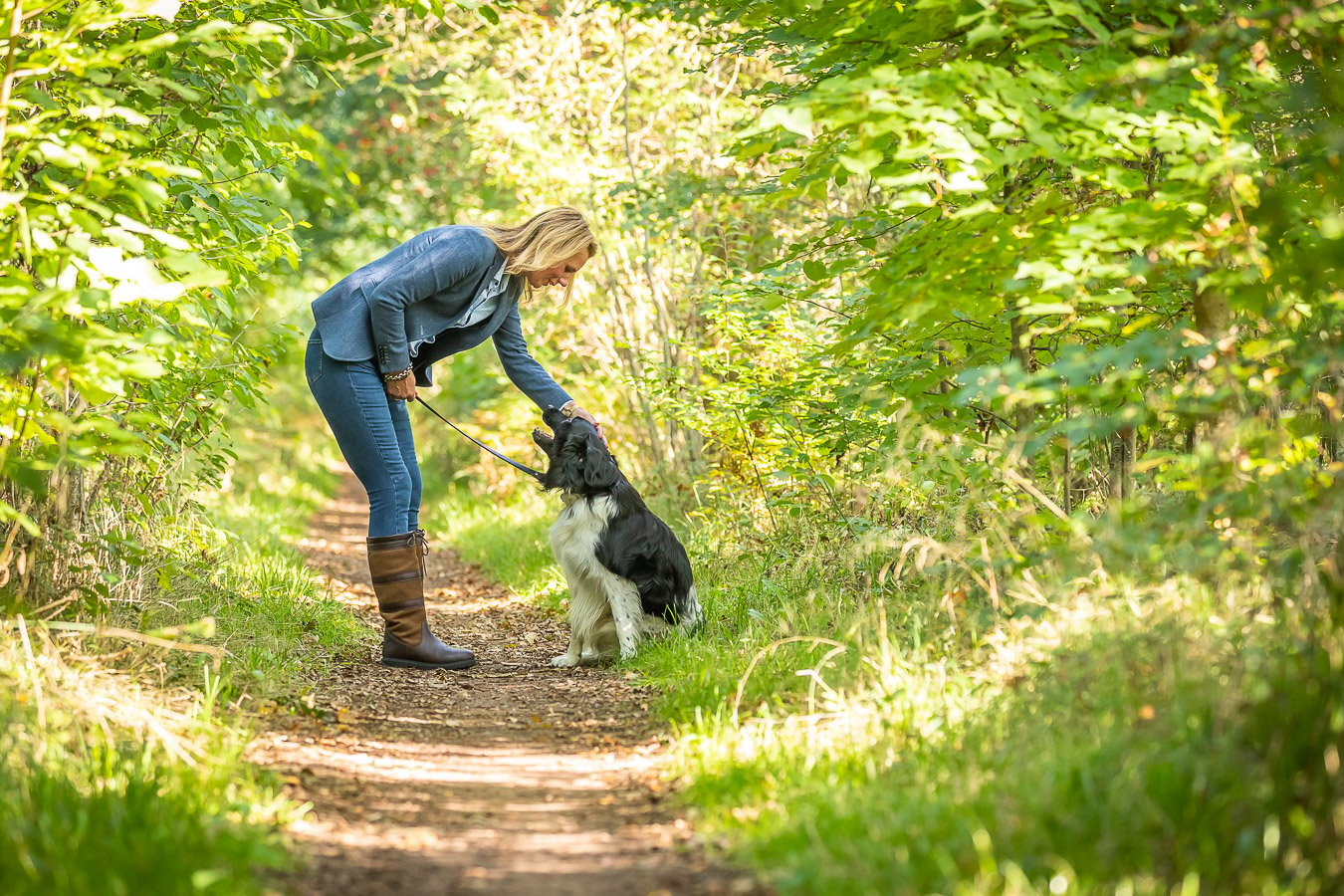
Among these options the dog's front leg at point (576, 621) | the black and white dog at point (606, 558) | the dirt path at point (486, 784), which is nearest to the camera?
the dirt path at point (486, 784)

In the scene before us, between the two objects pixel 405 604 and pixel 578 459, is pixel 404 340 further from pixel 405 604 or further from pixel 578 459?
pixel 405 604

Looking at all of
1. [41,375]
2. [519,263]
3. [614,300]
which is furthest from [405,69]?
[41,375]

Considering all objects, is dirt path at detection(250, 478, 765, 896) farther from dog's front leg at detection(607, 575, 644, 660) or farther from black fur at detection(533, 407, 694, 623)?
black fur at detection(533, 407, 694, 623)

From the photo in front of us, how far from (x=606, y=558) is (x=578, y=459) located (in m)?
0.49

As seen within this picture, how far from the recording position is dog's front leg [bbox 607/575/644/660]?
5297 mm

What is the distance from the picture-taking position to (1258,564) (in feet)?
11.0

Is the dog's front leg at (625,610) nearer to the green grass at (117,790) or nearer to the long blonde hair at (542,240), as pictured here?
the long blonde hair at (542,240)

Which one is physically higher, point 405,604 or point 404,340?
point 404,340

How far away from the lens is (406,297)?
4930mm

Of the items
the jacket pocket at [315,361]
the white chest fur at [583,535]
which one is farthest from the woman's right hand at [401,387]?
the white chest fur at [583,535]

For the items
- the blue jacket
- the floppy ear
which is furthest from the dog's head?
the blue jacket

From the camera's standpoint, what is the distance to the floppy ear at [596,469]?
5.37 meters

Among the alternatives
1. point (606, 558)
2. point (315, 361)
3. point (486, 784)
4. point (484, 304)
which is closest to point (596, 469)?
point (606, 558)

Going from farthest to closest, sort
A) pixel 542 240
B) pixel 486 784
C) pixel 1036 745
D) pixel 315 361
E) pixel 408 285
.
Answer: pixel 542 240 → pixel 315 361 → pixel 408 285 → pixel 486 784 → pixel 1036 745
